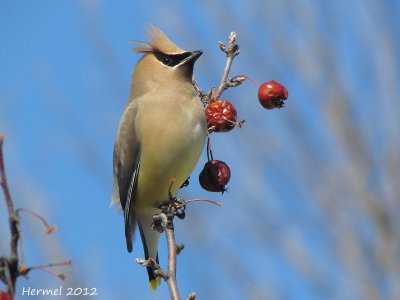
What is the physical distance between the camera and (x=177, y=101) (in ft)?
12.3

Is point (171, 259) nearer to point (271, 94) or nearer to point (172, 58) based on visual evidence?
point (271, 94)

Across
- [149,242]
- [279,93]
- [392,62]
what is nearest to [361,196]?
[392,62]

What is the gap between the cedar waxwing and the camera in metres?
3.62

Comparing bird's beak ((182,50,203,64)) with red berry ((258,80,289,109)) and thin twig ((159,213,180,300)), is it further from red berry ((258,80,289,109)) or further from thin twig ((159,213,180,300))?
thin twig ((159,213,180,300))

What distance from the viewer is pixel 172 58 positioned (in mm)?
3986

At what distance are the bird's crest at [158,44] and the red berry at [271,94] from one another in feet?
2.82

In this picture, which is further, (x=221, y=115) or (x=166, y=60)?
(x=166, y=60)

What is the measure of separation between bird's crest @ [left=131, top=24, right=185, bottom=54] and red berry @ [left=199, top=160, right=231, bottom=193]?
0.95m

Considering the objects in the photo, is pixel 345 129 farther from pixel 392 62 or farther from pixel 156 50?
pixel 156 50

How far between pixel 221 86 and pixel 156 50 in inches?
40.0

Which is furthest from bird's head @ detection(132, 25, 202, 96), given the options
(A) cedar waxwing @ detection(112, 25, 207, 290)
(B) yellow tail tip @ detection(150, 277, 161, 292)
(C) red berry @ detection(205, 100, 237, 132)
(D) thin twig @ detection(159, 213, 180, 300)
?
(D) thin twig @ detection(159, 213, 180, 300)

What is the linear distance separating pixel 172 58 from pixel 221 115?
0.86 metres

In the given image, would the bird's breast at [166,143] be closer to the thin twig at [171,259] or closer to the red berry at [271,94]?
the red berry at [271,94]

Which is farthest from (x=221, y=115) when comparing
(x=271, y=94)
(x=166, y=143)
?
(x=166, y=143)
